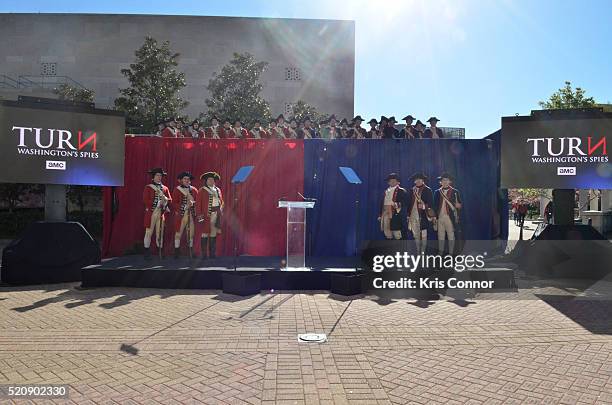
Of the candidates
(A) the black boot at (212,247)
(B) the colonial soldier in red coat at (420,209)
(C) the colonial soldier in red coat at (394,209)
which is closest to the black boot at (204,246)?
(A) the black boot at (212,247)

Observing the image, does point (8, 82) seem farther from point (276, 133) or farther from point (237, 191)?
point (237, 191)

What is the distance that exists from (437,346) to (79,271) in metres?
7.46

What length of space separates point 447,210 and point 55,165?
8.36 metres

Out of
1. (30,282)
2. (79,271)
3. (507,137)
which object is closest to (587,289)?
(507,137)

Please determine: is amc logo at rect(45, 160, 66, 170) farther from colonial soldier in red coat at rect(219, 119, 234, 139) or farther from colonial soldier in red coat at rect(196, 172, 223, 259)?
colonial soldier in red coat at rect(219, 119, 234, 139)

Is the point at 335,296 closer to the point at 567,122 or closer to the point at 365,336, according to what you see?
the point at 365,336

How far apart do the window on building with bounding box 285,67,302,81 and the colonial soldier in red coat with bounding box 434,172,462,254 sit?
2726 cm

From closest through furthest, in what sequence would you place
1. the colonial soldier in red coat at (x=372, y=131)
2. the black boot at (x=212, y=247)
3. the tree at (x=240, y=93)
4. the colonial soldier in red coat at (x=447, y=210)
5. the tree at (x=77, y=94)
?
the colonial soldier in red coat at (x=447, y=210) < the black boot at (x=212, y=247) < the colonial soldier in red coat at (x=372, y=131) < the tree at (x=77, y=94) < the tree at (x=240, y=93)

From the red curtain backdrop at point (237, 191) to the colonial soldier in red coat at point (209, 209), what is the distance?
3.37 ft

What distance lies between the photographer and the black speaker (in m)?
8.61

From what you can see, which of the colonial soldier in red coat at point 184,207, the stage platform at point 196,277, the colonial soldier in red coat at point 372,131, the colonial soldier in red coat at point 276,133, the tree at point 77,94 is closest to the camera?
the stage platform at point 196,277

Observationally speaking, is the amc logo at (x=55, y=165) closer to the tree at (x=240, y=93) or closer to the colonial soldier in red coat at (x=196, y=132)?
the colonial soldier in red coat at (x=196, y=132)

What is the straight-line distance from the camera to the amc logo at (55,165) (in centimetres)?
894

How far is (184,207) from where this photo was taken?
33.2 feet
